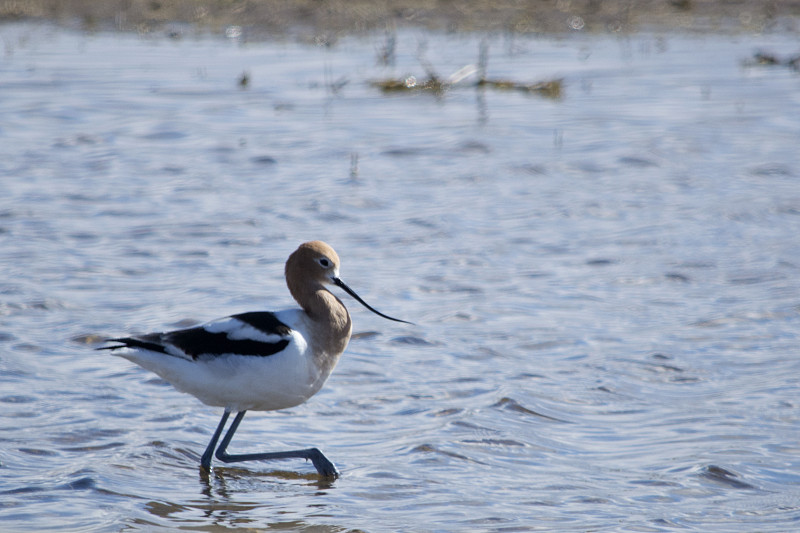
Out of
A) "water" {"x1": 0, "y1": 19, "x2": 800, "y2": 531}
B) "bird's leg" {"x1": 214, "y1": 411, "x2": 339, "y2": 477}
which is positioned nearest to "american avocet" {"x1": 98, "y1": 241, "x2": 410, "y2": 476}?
"bird's leg" {"x1": 214, "y1": 411, "x2": 339, "y2": 477}

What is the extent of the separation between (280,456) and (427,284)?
275 cm

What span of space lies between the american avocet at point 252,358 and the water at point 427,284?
350mm

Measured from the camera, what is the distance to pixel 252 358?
5004mm

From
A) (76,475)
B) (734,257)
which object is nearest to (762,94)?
(734,257)

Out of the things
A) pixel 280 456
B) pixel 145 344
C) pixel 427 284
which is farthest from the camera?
pixel 427 284

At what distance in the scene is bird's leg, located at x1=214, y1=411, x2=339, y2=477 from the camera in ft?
16.8

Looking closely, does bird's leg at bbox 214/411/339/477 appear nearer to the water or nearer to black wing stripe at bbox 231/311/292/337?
the water

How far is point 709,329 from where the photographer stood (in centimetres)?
697

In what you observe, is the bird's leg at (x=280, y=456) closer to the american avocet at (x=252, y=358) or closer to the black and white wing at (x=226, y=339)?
the american avocet at (x=252, y=358)

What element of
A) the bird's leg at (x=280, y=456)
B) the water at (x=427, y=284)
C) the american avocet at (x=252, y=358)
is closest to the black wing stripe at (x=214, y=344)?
the american avocet at (x=252, y=358)

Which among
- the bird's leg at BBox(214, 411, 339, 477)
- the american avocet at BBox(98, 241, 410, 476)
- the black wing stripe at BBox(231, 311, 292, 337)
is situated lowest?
the bird's leg at BBox(214, 411, 339, 477)

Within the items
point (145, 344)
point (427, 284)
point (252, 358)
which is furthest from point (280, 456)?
point (427, 284)

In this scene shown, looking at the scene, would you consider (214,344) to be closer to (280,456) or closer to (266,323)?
(266,323)

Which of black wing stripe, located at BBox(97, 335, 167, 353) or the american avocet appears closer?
the american avocet
